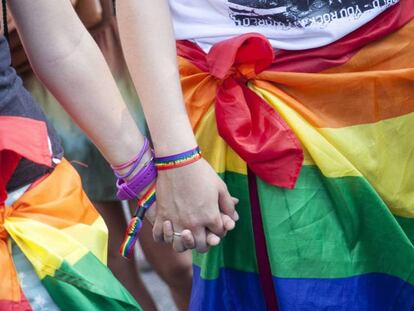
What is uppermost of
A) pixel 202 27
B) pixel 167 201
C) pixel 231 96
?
pixel 202 27

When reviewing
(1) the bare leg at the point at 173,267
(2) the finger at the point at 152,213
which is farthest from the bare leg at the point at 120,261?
(2) the finger at the point at 152,213

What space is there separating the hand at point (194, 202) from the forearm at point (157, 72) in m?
0.05

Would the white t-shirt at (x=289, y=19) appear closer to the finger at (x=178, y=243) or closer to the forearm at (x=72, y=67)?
the forearm at (x=72, y=67)

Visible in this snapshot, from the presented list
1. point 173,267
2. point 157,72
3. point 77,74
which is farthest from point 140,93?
point 173,267

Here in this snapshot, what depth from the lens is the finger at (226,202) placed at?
161 cm

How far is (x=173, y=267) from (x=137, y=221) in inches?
48.7

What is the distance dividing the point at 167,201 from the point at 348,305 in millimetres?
405

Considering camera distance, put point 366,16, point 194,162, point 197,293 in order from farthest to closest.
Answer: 1. point 197,293
2. point 366,16
3. point 194,162

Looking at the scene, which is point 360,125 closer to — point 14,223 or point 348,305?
point 348,305

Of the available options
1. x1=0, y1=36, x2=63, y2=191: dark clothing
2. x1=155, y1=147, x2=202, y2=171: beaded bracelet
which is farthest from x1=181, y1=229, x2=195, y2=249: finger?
x1=0, y1=36, x2=63, y2=191: dark clothing

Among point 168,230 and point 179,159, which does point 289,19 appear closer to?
point 179,159

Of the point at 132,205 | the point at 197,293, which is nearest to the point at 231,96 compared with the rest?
the point at 197,293

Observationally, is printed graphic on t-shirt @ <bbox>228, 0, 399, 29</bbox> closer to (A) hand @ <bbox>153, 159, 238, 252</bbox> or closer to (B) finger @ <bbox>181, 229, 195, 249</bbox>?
(A) hand @ <bbox>153, 159, 238, 252</bbox>

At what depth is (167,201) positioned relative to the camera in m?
1.60
